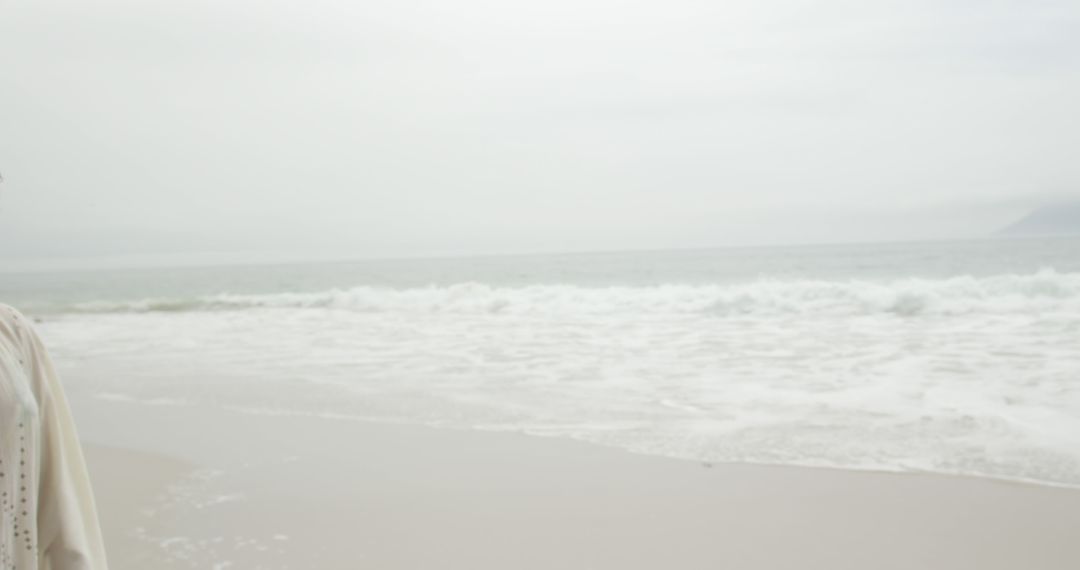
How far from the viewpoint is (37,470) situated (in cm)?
139

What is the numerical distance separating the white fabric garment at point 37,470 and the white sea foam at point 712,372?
13.6 ft

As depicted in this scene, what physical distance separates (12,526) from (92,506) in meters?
0.20

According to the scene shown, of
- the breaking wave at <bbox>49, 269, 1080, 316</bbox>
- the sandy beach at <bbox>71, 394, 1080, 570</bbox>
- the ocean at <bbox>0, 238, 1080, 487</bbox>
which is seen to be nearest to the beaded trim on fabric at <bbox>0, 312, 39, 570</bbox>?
the sandy beach at <bbox>71, 394, 1080, 570</bbox>

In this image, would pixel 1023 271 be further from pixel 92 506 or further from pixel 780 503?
pixel 92 506

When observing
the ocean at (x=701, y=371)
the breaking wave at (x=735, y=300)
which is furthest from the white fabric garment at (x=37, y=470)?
the breaking wave at (x=735, y=300)

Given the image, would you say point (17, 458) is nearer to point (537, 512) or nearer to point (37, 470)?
point (37, 470)

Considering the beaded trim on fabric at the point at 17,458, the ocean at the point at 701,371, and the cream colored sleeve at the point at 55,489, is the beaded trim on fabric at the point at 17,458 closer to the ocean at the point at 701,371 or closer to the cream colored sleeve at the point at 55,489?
the cream colored sleeve at the point at 55,489

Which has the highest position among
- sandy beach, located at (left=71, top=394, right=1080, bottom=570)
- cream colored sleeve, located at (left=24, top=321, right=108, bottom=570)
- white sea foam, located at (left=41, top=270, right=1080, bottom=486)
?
cream colored sleeve, located at (left=24, top=321, right=108, bottom=570)

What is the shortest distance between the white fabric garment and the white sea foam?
4.15 metres

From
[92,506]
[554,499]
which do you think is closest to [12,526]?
[92,506]

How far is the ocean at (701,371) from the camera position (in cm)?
546

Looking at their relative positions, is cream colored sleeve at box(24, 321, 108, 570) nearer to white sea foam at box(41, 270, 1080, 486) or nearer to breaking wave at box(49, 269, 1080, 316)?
white sea foam at box(41, 270, 1080, 486)

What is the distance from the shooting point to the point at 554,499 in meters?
4.26

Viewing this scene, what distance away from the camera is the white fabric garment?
1304mm
